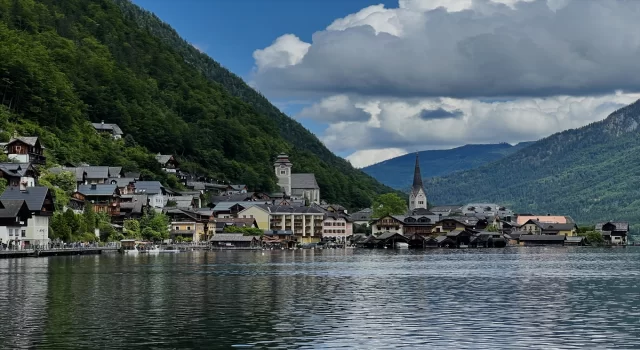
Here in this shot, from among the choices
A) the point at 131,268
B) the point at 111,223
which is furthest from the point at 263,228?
the point at 131,268

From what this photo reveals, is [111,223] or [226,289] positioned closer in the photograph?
[226,289]

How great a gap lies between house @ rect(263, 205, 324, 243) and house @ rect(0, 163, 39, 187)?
67.0 m

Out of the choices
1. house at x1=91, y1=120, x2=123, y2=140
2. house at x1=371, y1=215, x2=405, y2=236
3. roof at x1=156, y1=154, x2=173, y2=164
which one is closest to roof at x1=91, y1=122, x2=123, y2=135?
house at x1=91, y1=120, x2=123, y2=140

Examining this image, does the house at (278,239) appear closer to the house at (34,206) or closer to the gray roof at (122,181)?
the gray roof at (122,181)

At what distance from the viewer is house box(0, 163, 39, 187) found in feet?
389

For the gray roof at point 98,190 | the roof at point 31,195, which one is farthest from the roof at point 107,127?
the roof at point 31,195

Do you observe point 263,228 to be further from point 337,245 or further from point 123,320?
point 123,320

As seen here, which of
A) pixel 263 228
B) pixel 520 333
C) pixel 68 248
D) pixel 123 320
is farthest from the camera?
pixel 263 228

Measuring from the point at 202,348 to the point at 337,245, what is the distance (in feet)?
511

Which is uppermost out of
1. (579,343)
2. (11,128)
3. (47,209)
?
(11,128)

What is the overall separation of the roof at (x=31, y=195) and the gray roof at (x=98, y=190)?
36.9 m

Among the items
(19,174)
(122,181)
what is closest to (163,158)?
(122,181)

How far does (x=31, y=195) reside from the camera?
110m

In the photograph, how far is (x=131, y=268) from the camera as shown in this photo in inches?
3179
